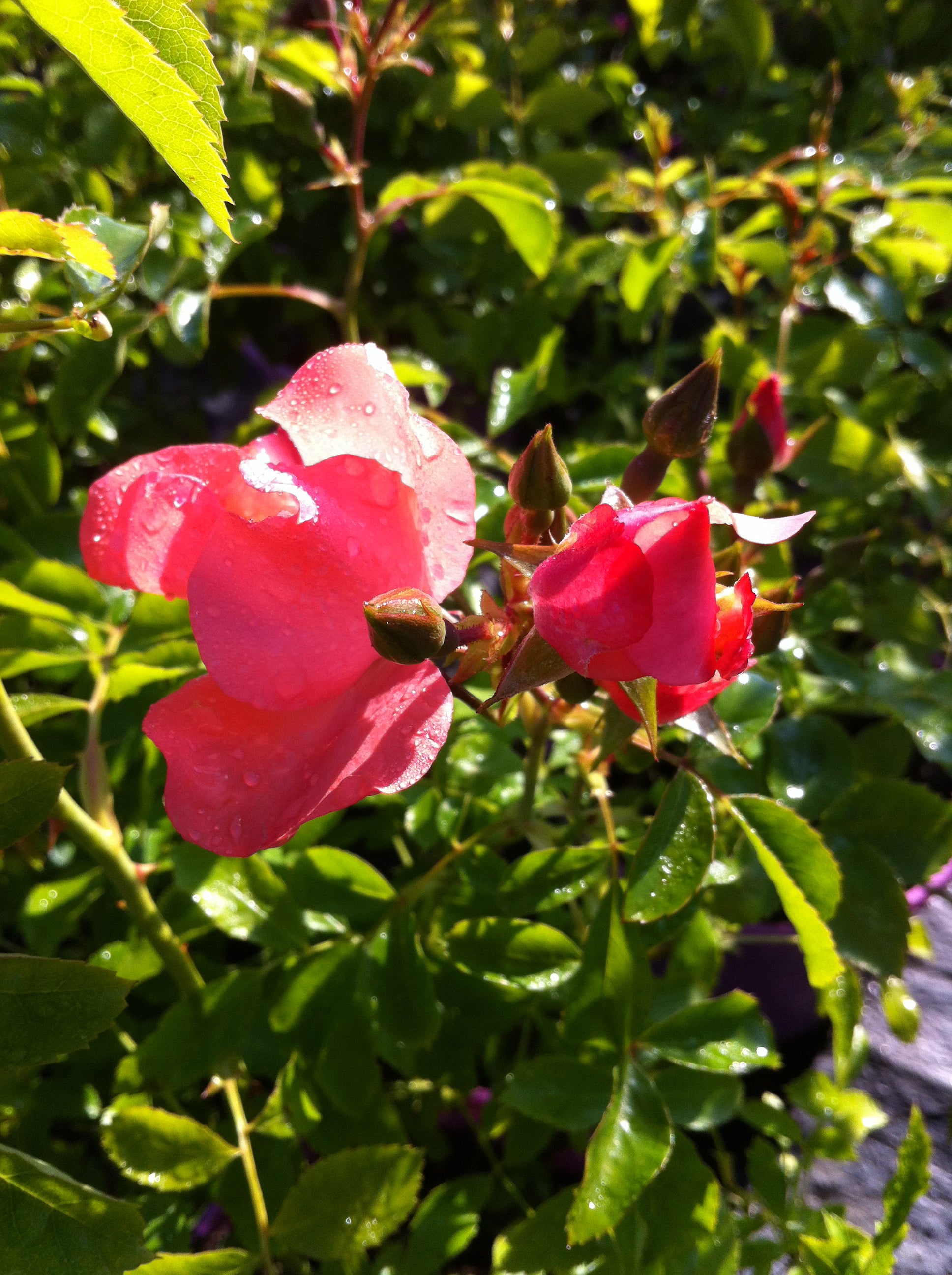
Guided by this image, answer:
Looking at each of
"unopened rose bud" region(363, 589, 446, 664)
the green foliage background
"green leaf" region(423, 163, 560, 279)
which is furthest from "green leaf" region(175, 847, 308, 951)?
"green leaf" region(423, 163, 560, 279)

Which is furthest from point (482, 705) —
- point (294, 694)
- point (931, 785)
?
point (931, 785)

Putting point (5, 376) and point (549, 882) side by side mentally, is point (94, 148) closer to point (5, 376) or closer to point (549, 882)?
point (5, 376)

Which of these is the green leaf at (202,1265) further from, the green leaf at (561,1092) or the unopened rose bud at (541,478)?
the unopened rose bud at (541,478)

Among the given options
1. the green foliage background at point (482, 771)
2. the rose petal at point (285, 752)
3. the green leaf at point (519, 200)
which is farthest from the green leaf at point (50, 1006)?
the green leaf at point (519, 200)

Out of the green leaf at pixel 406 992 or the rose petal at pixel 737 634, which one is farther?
the green leaf at pixel 406 992

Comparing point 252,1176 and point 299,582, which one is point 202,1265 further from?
point 299,582

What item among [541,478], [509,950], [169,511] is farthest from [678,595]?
[509,950]
